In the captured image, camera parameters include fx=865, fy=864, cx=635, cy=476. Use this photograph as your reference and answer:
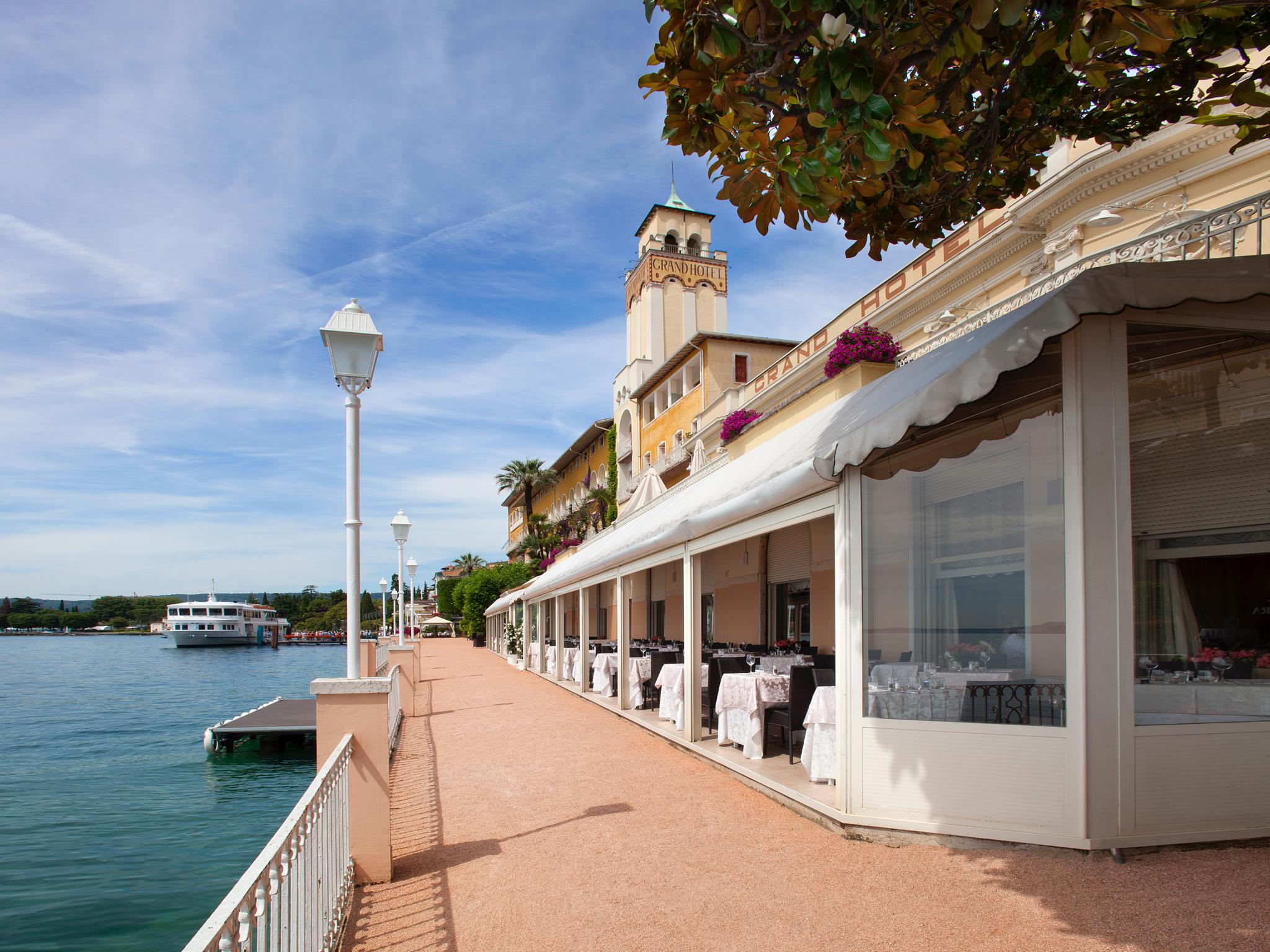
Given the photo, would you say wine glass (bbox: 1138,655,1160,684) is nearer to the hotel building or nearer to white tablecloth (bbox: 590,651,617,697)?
the hotel building

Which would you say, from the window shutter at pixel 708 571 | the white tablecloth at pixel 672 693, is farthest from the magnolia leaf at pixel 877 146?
the window shutter at pixel 708 571

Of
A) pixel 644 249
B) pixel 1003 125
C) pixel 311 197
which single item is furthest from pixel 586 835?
pixel 644 249

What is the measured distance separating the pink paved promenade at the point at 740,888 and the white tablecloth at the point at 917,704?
2.39 ft

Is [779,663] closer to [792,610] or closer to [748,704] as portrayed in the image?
[748,704]

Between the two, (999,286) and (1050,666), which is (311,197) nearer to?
(1050,666)

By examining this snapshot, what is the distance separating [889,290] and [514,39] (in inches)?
538

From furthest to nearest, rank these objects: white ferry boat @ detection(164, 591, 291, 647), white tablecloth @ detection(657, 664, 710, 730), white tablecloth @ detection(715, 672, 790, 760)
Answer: white ferry boat @ detection(164, 591, 291, 647), white tablecloth @ detection(657, 664, 710, 730), white tablecloth @ detection(715, 672, 790, 760)

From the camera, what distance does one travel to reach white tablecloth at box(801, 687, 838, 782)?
655 centimetres

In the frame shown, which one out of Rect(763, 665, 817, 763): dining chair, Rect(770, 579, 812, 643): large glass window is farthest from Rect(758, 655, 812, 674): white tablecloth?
Rect(770, 579, 812, 643): large glass window

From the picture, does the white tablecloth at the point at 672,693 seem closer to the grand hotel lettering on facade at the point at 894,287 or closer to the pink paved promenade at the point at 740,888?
the pink paved promenade at the point at 740,888

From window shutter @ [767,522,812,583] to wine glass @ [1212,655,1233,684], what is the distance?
9.94 meters

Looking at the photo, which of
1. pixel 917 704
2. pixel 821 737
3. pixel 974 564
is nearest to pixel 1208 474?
pixel 974 564

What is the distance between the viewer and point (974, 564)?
16.7 ft

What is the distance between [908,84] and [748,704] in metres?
5.56
